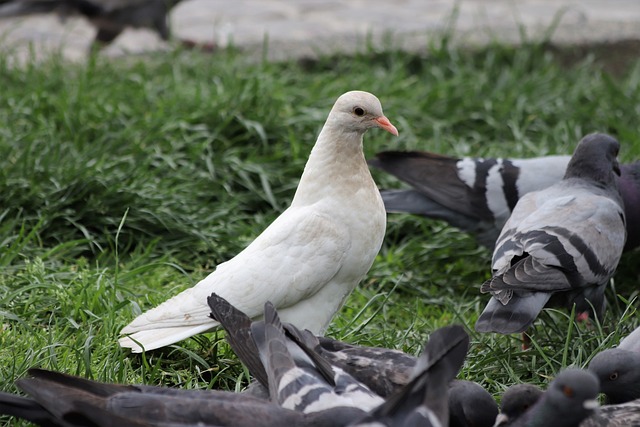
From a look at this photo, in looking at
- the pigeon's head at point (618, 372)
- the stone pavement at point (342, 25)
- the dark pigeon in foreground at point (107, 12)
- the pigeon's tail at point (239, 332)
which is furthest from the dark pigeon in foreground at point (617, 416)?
the dark pigeon in foreground at point (107, 12)

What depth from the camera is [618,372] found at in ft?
12.6

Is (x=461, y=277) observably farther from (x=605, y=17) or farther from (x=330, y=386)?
(x=605, y=17)

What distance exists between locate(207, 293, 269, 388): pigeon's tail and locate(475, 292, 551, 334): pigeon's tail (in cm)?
95

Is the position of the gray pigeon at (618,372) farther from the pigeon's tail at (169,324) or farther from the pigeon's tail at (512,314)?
the pigeon's tail at (169,324)

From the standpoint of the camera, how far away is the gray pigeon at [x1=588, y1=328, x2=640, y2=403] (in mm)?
3824

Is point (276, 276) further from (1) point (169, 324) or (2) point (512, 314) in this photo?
(2) point (512, 314)

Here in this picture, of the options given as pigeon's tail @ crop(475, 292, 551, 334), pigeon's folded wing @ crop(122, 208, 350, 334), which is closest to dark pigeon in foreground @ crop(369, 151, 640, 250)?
pigeon's tail @ crop(475, 292, 551, 334)

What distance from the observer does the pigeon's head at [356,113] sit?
424 centimetres

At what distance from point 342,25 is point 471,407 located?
581 cm

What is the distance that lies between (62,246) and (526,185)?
7.69 ft

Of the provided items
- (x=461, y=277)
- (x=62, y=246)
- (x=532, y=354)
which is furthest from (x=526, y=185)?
(x=62, y=246)

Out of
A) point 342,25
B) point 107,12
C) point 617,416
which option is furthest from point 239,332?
point 342,25

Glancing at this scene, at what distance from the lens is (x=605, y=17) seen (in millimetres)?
9398

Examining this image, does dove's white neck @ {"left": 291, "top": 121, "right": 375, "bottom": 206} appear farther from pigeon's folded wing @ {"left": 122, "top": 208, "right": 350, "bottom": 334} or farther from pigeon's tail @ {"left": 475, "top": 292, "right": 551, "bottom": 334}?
pigeon's tail @ {"left": 475, "top": 292, "right": 551, "bottom": 334}
